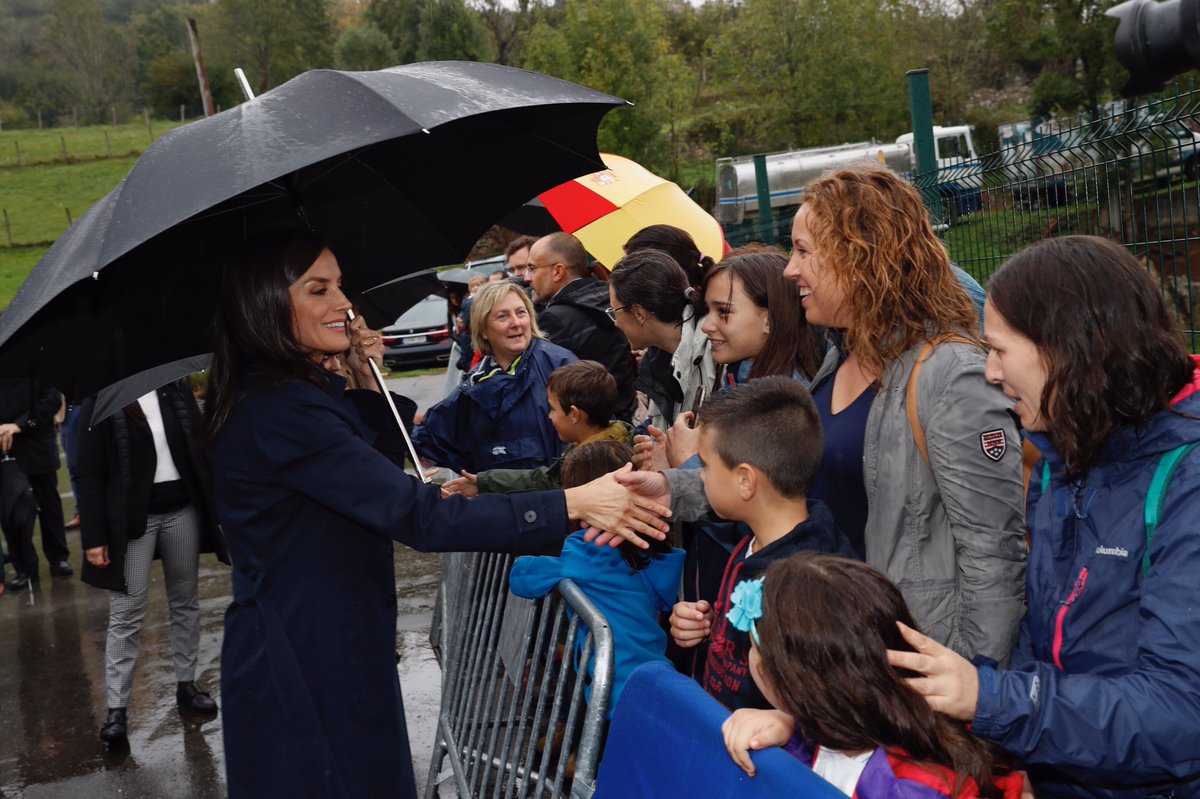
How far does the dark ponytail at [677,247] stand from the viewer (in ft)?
15.6

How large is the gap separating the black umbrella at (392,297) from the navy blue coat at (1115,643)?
9.48ft

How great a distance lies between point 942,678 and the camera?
1.67 m

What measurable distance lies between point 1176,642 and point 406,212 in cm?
274

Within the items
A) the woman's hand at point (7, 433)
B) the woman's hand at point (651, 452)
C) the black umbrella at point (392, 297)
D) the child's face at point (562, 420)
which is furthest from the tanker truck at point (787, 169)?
the woman's hand at point (651, 452)

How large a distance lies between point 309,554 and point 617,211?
407 centimetres

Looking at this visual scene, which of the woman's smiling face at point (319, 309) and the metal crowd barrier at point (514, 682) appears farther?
the woman's smiling face at point (319, 309)

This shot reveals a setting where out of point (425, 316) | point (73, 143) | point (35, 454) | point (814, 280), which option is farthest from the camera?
point (73, 143)

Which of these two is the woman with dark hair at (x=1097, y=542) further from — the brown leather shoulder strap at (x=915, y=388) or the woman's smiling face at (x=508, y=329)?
the woman's smiling face at (x=508, y=329)

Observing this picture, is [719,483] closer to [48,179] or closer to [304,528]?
[304,528]

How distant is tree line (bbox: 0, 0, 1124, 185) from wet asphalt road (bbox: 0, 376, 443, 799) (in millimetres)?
16439

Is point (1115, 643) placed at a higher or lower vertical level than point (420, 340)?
higher

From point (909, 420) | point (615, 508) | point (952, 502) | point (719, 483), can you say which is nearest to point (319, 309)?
point (615, 508)

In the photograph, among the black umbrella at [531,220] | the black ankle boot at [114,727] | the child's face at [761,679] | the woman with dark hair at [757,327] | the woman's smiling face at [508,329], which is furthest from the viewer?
the black umbrella at [531,220]

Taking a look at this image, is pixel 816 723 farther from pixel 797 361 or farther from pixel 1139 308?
pixel 797 361
